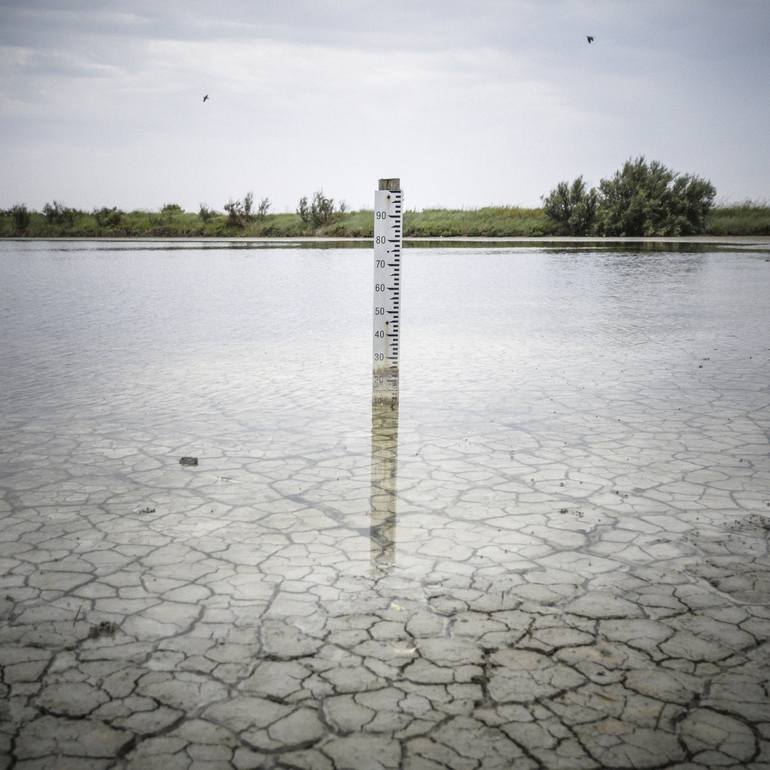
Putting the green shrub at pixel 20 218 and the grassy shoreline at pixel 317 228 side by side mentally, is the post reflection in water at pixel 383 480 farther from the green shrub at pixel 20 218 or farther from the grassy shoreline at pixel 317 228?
the green shrub at pixel 20 218

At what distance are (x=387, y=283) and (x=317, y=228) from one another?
5032 cm

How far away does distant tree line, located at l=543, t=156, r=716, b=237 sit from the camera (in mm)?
45250

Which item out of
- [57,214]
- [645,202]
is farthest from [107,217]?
[645,202]

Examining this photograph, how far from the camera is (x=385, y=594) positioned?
348 cm

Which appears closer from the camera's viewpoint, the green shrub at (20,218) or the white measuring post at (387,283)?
the white measuring post at (387,283)

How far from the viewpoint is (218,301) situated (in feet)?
51.4

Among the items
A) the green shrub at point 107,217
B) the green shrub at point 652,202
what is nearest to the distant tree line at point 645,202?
the green shrub at point 652,202

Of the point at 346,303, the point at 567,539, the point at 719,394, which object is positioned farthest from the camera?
the point at 346,303

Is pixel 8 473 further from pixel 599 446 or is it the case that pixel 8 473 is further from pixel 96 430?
pixel 599 446

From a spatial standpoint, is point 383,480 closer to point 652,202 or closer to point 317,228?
point 652,202

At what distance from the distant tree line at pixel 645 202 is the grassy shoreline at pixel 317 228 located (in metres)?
2.29

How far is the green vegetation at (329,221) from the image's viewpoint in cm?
4888

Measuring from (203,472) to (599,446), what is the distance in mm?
2780

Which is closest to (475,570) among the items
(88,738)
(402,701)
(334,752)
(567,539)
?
(567,539)
